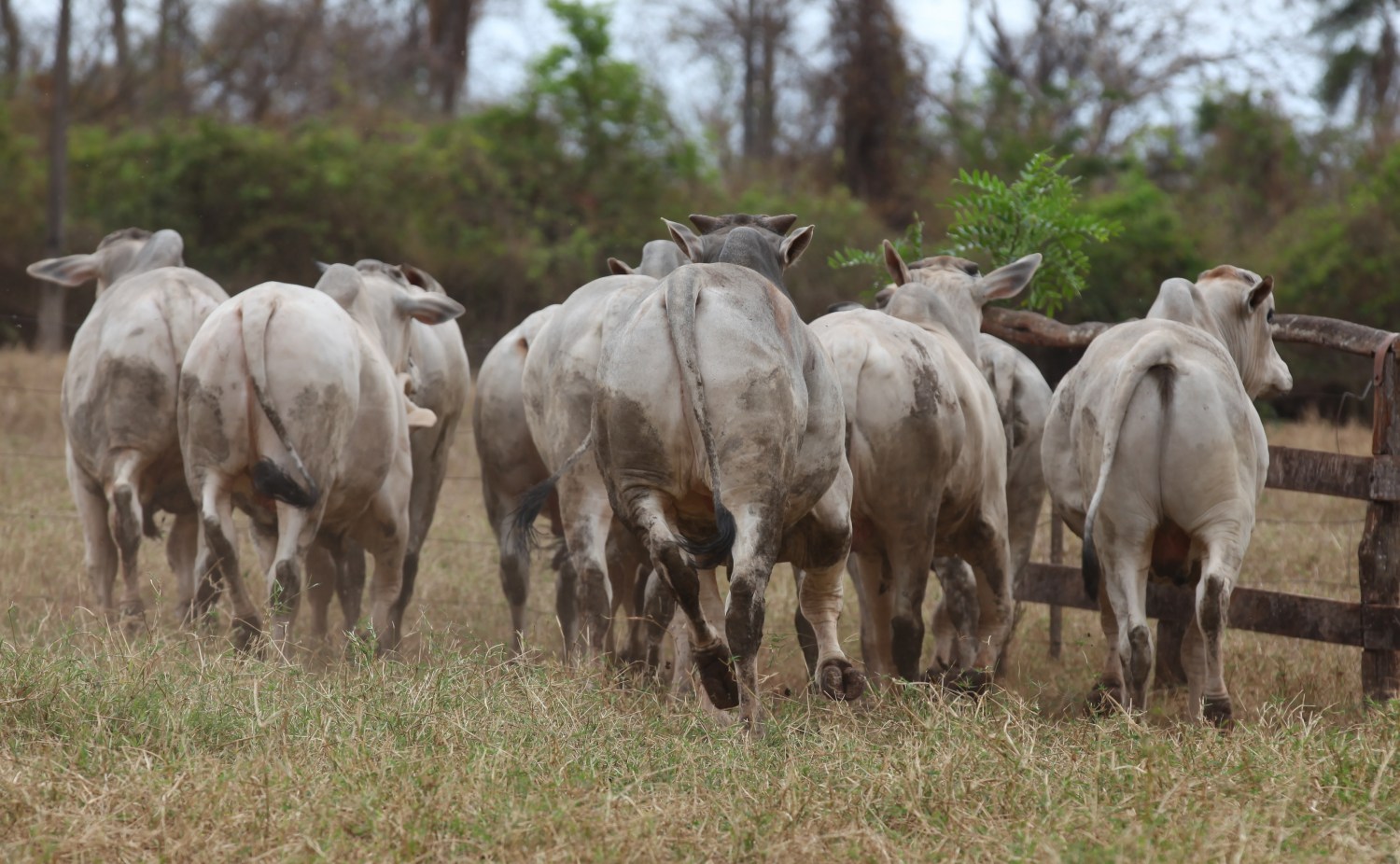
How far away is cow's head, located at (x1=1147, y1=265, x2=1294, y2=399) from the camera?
7684 mm

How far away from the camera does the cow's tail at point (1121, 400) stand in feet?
20.7

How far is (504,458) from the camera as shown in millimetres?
8297

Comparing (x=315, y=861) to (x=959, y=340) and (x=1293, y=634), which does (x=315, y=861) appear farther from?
(x=1293, y=634)

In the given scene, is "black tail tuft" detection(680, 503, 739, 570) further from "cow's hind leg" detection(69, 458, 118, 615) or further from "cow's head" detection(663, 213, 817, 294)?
"cow's hind leg" detection(69, 458, 118, 615)

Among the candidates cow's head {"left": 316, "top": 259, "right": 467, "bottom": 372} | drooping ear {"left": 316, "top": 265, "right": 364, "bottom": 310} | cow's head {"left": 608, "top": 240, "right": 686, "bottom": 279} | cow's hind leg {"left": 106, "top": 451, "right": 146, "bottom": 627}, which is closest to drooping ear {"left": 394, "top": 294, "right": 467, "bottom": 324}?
cow's head {"left": 316, "top": 259, "right": 467, "bottom": 372}

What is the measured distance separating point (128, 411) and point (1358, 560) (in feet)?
20.0

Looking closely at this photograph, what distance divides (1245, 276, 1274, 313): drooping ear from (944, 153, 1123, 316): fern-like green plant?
1262 mm

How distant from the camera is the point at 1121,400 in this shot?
20.9 feet

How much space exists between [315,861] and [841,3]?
2548 centimetres

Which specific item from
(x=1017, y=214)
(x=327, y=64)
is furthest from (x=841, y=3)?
(x=1017, y=214)

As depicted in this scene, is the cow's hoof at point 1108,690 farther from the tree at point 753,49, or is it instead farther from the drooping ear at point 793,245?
the tree at point 753,49

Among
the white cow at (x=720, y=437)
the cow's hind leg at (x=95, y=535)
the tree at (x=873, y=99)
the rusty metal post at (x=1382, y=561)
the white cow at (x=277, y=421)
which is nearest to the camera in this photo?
the white cow at (x=720, y=437)

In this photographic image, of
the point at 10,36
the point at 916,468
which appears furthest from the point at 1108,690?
the point at 10,36

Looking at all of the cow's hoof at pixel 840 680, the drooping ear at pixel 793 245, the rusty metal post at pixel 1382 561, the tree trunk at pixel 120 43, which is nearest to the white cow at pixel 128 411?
the drooping ear at pixel 793 245
